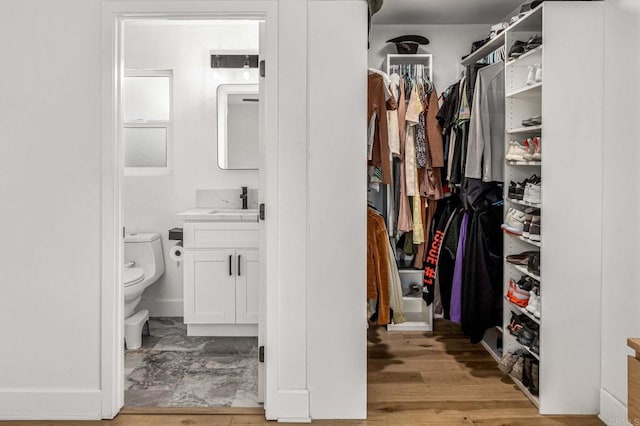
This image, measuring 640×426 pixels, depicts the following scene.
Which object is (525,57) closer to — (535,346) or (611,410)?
(535,346)

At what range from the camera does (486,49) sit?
383cm

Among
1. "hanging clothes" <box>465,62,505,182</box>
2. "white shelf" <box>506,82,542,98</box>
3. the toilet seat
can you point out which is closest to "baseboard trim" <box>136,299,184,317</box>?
the toilet seat

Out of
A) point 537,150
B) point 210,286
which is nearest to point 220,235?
point 210,286

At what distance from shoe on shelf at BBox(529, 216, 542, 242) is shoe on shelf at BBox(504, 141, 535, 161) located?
40cm

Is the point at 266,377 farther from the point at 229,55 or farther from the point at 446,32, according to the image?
the point at 446,32

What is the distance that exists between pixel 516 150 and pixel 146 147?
284 cm

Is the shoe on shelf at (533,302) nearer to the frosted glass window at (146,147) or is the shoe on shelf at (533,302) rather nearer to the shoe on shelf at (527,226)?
the shoe on shelf at (527,226)

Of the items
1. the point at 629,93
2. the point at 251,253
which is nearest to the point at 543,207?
the point at 629,93

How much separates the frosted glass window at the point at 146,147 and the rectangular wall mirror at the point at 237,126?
48cm

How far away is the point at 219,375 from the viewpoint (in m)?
3.21

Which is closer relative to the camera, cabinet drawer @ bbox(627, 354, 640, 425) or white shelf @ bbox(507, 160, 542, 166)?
cabinet drawer @ bbox(627, 354, 640, 425)

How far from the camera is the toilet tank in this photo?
421 centimetres

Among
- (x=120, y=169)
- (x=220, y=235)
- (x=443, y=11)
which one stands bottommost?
(x=220, y=235)

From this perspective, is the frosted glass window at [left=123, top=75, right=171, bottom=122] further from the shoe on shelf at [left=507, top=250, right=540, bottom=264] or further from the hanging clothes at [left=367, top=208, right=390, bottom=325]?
the shoe on shelf at [left=507, top=250, right=540, bottom=264]
